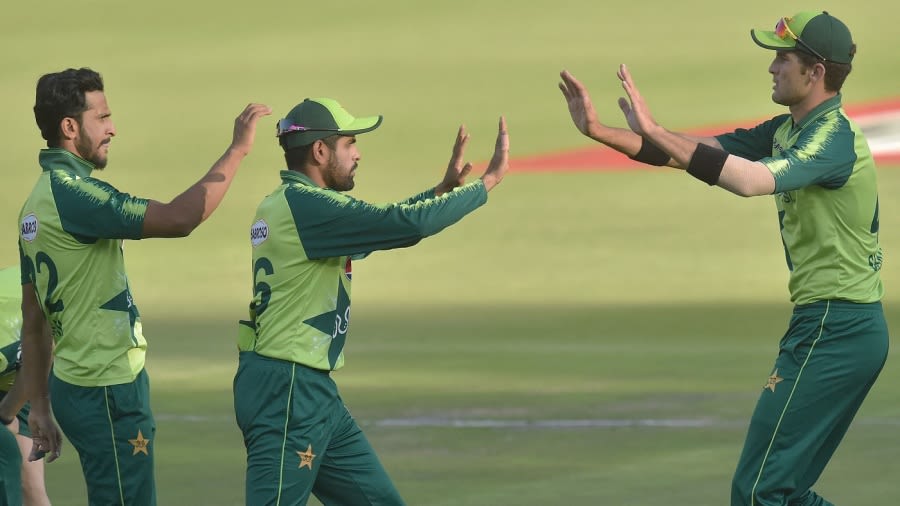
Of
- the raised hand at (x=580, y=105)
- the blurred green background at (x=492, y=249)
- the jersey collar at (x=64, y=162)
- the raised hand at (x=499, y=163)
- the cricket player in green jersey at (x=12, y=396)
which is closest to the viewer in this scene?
the jersey collar at (x=64, y=162)

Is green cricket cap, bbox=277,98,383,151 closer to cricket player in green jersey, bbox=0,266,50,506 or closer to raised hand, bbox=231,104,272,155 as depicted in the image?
raised hand, bbox=231,104,272,155

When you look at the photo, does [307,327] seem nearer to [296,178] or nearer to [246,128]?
[296,178]

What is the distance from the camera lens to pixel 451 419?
388 inches

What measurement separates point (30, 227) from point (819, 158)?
2.86 m

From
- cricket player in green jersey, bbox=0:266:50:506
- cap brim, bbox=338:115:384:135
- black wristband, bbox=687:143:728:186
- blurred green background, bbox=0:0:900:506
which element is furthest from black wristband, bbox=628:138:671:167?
cricket player in green jersey, bbox=0:266:50:506

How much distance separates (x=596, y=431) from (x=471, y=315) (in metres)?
5.91

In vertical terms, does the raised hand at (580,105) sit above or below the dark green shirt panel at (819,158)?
above

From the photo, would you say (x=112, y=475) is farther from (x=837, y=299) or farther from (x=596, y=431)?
(x=596, y=431)

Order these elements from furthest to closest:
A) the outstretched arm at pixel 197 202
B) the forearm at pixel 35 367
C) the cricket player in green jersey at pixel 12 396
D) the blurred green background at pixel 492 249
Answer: the blurred green background at pixel 492 249, the cricket player in green jersey at pixel 12 396, the forearm at pixel 35 367, the outstretched arm at pixel 197 202

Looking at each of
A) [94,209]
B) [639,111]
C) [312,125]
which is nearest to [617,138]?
[639,111]

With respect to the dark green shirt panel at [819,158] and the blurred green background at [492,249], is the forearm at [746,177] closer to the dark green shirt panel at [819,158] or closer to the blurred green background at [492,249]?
the dark green shirt panel at [819,158]

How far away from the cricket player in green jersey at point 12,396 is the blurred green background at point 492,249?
1.12 m

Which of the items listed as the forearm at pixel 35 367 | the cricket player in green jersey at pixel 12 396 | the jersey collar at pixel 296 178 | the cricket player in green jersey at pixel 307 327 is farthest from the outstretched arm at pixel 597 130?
the cricket player in green jersey at pixel 12 396

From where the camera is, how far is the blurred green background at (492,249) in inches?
345
